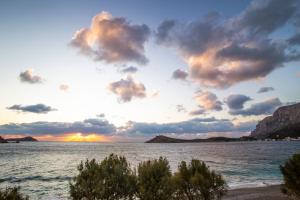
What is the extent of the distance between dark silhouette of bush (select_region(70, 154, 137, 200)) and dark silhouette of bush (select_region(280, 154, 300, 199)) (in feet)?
44.3

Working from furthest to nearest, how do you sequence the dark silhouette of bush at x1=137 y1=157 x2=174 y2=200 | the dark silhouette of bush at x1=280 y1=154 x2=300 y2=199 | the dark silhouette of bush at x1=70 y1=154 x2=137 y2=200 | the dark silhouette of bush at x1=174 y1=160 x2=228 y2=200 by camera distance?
the dark silhouette of bush at x1=280 y1=154 x2=300 y2=199 → the dark silhouette of bush at x1=174 y1=160 x2=228 y2=200 → the dark silhouette of bush at x1=137 y1=157 x2=174 y2=200 → the dark silhouette of bush at x1=70 y1=154 x2=137 y2=200

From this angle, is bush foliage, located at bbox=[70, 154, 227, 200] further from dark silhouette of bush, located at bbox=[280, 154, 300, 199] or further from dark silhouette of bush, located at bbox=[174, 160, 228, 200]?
dark silhouette of bush, located at bbox=[280, 154, 300, 199]

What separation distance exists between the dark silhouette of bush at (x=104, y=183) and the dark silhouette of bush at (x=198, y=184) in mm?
4829

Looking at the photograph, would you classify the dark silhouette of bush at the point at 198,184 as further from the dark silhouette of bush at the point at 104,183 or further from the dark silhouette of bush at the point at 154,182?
the dark silhouette of bush at the point at 104,183

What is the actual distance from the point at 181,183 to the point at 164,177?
4315 millimetres

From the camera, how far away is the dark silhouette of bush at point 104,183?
1931cm

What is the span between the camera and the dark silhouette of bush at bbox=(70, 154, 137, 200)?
19312 millimetres

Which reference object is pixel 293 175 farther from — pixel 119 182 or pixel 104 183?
pixel 104 183

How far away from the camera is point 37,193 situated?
168 feet

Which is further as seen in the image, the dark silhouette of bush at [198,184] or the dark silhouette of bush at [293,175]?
the dark silhouette of bush at [293,175]

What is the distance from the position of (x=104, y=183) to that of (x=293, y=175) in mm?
15725

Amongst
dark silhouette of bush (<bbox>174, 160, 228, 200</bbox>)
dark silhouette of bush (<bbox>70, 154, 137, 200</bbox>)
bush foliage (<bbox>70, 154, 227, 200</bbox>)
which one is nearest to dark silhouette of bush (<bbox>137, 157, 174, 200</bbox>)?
bush foliage (<bbox>70, 154, 227, 200</bbox>)

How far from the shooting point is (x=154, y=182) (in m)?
20.0

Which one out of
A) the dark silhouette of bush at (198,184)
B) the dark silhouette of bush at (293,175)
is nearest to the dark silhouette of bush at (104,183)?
the dark silhouette of bush at (198,184)
